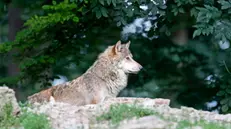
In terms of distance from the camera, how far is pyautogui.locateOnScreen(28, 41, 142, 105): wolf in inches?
503

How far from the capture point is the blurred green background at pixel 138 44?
14.2 metres

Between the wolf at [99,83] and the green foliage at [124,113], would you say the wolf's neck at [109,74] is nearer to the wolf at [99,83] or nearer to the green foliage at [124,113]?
the wolf at [99,83]

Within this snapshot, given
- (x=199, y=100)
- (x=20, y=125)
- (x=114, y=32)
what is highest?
(x=20, y=125)

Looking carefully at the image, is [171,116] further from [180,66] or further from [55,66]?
→ [180,66]

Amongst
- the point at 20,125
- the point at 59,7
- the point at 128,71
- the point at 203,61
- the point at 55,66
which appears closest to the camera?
the point at 20,125

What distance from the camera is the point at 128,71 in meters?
13.5

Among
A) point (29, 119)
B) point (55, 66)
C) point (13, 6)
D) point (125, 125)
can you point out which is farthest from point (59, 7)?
point (125, 125)

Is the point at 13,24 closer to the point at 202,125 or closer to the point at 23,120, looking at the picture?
the point at 23,120

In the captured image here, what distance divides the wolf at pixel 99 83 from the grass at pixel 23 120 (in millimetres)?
2179

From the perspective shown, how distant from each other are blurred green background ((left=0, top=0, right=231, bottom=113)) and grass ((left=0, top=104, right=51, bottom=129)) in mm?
3782

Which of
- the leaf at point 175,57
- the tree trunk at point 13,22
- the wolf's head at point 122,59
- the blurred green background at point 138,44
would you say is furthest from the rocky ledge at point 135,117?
the tree trunk at point 13,22

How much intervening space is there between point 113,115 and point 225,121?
164 cm

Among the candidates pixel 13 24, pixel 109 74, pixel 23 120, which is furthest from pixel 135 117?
pixel 13 24

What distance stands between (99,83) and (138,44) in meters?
6.22
